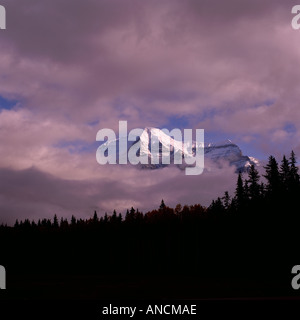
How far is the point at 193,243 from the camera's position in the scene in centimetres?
8012

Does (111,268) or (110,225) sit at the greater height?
(110,225)

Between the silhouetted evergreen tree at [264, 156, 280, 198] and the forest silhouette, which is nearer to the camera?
the forest silhouette

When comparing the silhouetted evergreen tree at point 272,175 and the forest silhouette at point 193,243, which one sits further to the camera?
the silhouetted evergreen tree at point 272,175

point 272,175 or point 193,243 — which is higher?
point 272,175

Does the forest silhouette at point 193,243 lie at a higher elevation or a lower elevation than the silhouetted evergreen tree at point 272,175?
lower

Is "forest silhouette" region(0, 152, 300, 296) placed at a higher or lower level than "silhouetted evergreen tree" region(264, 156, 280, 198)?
lower

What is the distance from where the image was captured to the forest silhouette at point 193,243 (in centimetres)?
6606

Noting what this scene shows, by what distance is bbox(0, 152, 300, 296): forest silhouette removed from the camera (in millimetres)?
66062

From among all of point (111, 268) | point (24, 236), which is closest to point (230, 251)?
point (111, 268)
